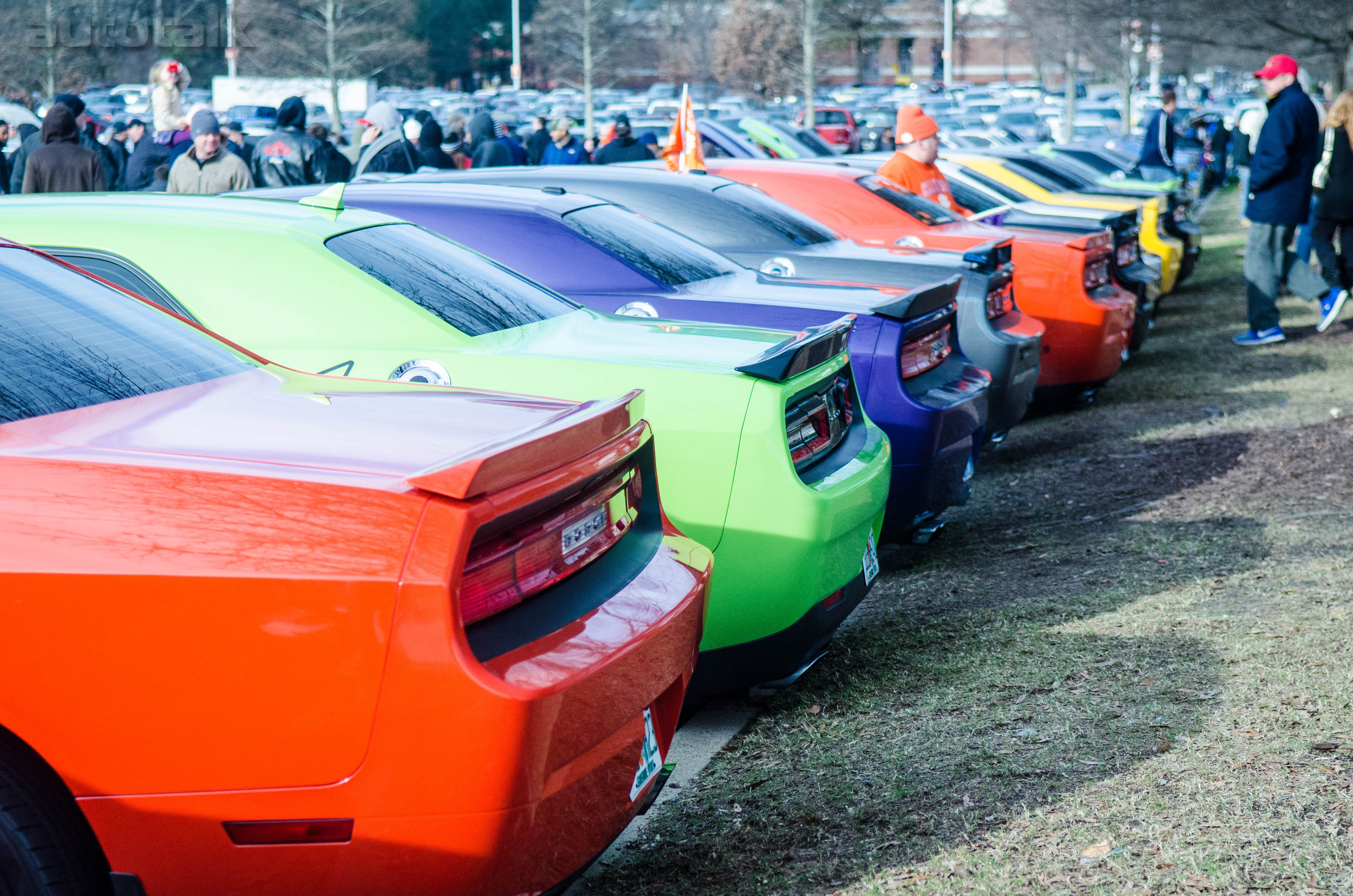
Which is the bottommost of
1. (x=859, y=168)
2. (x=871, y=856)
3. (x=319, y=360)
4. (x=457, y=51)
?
(x=871, y=856)

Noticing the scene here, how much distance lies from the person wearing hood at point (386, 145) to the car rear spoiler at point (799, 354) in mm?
8229

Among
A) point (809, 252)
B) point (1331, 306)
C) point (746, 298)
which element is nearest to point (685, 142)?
point (809, 252)

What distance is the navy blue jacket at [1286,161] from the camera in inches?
417

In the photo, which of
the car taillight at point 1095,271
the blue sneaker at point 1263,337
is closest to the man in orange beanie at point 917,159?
the car taillight at point 1095,271

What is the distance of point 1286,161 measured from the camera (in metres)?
10.6

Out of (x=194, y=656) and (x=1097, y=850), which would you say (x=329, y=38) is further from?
(x=194, y=656)

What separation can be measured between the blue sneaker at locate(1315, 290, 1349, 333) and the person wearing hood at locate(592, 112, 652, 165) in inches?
328

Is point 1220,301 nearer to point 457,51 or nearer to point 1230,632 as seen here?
point 1230,632

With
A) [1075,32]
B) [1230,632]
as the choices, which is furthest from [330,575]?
[1075,32]

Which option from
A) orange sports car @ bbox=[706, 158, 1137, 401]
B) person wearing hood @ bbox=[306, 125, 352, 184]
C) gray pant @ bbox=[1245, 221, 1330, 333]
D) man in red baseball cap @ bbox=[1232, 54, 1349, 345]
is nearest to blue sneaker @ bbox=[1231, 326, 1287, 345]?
gray pant @ bbox=[1245, 221, 1330, 333]

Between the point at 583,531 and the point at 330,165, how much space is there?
10.5 metres

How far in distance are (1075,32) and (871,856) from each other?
Result: 40286mm

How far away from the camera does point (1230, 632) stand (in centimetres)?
464

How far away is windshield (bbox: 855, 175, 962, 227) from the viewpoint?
8.88 m
